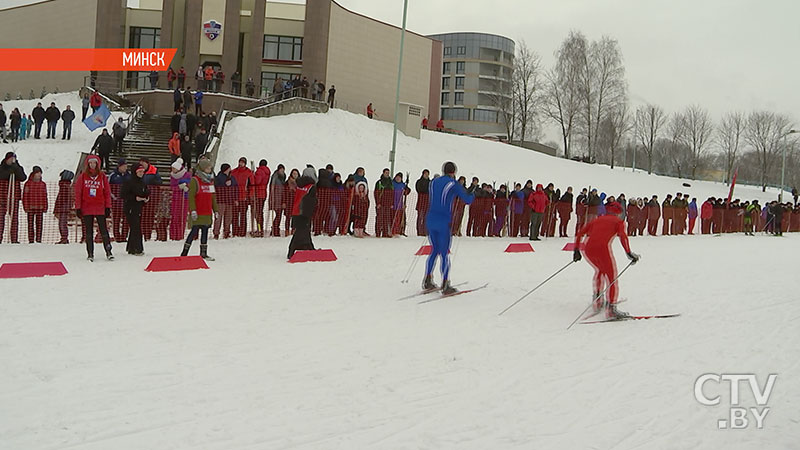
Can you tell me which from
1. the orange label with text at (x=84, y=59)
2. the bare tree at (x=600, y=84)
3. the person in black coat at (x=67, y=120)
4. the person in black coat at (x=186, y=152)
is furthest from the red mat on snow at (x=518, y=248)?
the bare tree at (x=600, y=84)

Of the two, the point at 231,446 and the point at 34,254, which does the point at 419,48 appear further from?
the point at 231,446

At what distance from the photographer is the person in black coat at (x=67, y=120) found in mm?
25797

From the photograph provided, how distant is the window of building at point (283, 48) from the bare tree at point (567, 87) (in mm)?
28192

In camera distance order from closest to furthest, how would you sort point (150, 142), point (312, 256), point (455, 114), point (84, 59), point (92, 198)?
1. point (92, 198)
2. point (312, 256)
3. point (150, 142)
4. point (84, 59)
5. point (455, 114)

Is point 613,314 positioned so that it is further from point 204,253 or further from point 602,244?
point 204,253

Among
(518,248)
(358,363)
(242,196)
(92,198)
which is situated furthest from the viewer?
(518,248)

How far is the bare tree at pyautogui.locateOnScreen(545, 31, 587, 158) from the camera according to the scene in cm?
6062

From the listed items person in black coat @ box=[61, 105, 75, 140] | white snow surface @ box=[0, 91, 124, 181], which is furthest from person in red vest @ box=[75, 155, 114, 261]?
person in black coat @ box=[61, 105, 75, 140]

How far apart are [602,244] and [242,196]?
368 inches

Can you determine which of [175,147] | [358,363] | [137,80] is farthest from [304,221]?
[137,80]

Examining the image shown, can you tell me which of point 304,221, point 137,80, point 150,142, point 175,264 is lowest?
point 175,264

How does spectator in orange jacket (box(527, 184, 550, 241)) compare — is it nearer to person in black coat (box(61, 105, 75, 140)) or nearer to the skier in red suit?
the skier in red suit

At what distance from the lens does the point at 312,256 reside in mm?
12383

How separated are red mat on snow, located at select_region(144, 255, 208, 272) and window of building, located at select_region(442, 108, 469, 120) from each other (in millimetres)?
90710
